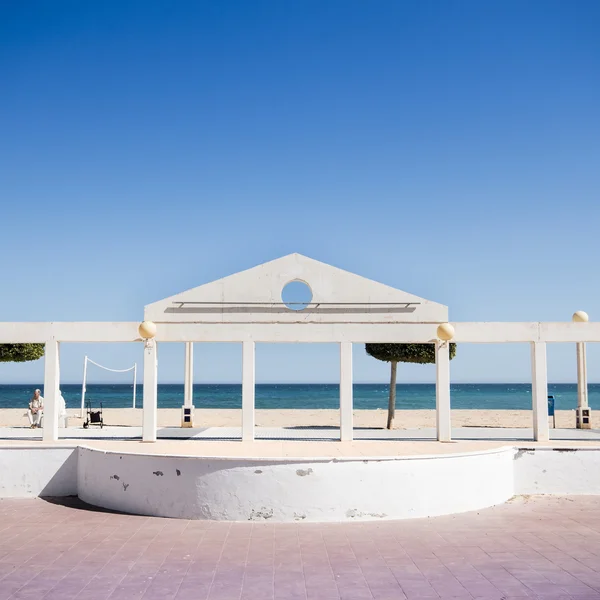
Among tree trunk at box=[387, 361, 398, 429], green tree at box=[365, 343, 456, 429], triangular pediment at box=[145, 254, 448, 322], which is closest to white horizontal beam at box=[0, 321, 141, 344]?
triangular pediment at box=[145, 254, 448, 322]

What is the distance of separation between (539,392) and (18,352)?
17520mm

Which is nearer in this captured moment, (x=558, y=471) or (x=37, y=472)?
(x=37, y=472)

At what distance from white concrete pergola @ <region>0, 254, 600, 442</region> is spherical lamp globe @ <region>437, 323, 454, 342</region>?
43 cm

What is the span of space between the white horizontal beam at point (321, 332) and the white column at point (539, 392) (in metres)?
0.34

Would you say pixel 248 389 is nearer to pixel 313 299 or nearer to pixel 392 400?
pixel 313 299

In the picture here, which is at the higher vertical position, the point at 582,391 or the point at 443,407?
the point at 582,391

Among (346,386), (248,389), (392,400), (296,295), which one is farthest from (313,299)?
(392,400)

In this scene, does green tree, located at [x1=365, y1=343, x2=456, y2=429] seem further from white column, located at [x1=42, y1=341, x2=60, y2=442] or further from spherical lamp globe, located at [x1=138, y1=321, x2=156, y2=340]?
white column, located at [x1=42, y1=341, x2=60, y2=442]

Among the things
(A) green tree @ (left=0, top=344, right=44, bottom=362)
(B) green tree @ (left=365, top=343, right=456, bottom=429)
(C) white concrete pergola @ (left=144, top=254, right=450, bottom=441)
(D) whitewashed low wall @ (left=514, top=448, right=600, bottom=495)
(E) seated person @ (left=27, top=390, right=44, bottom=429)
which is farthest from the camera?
(A) green tree @ (left=0, top=344, right=44, bottom=362)

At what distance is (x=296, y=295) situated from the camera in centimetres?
1870

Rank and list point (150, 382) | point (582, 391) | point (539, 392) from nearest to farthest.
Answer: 1. point (150, 382)
2. point (539, 392)
3. point (582, 391)

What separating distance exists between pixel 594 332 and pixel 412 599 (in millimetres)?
12531

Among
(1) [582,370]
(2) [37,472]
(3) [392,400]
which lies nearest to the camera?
(2) [37,472]

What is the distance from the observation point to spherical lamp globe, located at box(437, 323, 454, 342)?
58.3ft
